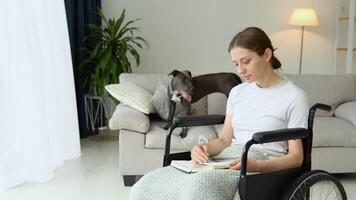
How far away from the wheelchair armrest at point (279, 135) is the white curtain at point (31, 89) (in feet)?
6.45

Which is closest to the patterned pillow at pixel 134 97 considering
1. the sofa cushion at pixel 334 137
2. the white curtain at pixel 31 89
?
the white curtain at pixel 31 89

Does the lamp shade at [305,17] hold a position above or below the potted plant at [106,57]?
above

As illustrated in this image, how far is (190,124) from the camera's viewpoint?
192 cm

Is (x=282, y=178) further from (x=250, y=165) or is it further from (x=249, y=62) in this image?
(x=249, y=62)

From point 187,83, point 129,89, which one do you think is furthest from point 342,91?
point 129,89

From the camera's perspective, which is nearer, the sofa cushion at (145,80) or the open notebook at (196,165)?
the open notebook at (196,165)

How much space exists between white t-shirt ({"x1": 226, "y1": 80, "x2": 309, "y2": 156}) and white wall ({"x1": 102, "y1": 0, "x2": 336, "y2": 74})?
2887mm

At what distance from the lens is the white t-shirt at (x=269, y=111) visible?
5.69 feet

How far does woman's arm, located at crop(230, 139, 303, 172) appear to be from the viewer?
5.42ft

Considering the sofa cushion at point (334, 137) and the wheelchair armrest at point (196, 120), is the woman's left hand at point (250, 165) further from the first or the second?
the sofa cushion at point (334, 137)

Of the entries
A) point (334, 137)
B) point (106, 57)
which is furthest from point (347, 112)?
point (106, 57)

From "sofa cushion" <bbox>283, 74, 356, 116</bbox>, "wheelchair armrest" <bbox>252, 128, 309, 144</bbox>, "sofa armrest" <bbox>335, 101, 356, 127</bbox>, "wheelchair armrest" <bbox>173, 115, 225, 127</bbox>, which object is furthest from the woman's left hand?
"sofa cushion" <bbox>283, 74, 356, 116</bbox>

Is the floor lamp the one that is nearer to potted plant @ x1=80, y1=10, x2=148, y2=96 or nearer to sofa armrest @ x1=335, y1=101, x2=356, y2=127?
sofa armrest @ x1=335, y1=101, x2=356, y2=127

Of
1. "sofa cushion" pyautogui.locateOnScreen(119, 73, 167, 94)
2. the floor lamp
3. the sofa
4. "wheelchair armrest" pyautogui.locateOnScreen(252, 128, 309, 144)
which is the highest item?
A: the floor lamp
